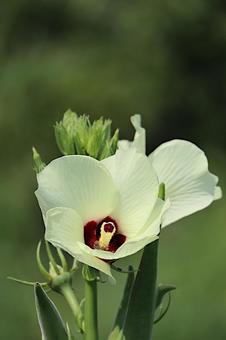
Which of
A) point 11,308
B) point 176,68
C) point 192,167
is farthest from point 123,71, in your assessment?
point 192,167

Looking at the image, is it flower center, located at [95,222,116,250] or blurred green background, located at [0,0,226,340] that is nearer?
flower center, located at [95,222,116,250]

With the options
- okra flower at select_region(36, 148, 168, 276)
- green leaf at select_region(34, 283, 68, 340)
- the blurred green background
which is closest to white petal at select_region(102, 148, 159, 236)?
okra flower at select_region(36, 148, 168, 276)

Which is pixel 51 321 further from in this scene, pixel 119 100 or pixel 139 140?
pixel 119 100

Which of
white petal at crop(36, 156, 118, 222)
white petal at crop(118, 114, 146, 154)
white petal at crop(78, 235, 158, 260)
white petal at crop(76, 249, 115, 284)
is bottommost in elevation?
white petal at crop(76, 249, 115, 284)

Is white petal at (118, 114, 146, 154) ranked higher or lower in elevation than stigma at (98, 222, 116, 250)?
higher

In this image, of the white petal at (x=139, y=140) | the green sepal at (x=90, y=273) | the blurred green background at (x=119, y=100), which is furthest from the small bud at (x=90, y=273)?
the blurred green background at (x=119, y=100)

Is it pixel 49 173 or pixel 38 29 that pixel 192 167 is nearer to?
pixel 49 173

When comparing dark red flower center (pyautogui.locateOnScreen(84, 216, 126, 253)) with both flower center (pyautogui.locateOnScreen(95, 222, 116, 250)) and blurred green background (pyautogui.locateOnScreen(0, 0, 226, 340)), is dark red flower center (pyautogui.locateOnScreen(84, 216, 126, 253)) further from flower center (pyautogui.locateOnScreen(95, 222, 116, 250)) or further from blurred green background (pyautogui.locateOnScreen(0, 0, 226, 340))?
blurred green background (pyautogui.locateOnScreen(0, 0, 226, 340))
